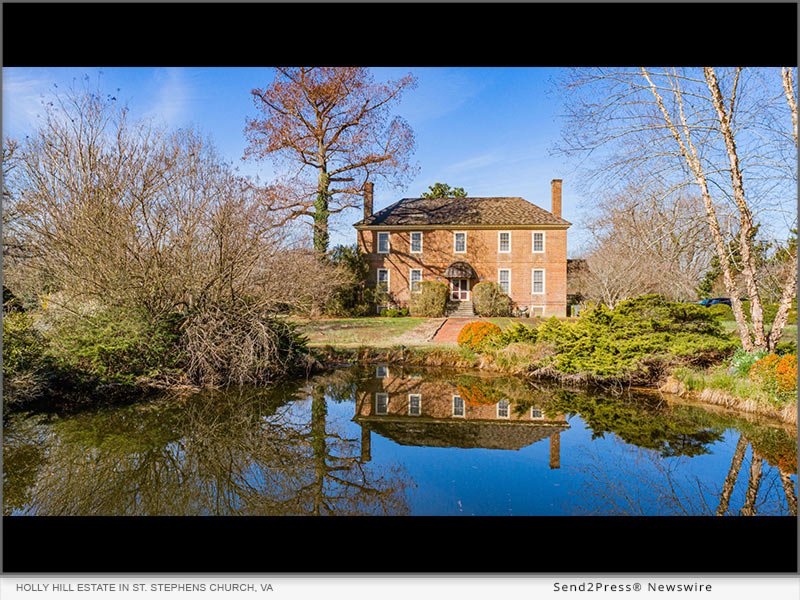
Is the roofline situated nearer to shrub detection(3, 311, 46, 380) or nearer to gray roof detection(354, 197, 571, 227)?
gray roof detection(354, 197, 571, 227)

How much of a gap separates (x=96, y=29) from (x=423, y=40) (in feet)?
5.92

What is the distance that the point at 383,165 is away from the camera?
16.8 meters

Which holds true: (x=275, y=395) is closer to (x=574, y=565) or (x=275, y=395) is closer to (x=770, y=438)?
(x=574, y=565)

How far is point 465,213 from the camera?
20.3 m

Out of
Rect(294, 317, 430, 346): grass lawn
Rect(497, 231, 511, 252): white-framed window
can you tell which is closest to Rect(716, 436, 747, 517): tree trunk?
Rect(294, 317, 430, 346): grass lawn

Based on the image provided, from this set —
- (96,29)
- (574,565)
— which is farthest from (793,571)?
(96,29)

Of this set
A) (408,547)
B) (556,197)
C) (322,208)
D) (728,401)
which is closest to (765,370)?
(728,401)

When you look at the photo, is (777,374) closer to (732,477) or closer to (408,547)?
(732,477)

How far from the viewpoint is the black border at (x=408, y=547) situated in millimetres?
2057

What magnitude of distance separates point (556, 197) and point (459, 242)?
206 inches

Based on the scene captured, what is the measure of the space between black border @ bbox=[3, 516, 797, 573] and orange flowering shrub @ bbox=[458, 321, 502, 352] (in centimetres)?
707

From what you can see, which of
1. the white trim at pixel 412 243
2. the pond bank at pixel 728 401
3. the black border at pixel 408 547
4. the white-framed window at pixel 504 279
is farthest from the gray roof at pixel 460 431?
the white trim at pixel 412 243

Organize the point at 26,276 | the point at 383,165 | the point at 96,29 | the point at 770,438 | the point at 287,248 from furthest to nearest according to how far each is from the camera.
A: the point at 383,165
the point at 287,248
the point at 26,276
the point at 770,438
the point at 96,29

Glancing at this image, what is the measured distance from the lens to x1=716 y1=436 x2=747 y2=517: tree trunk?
2.99 metres
